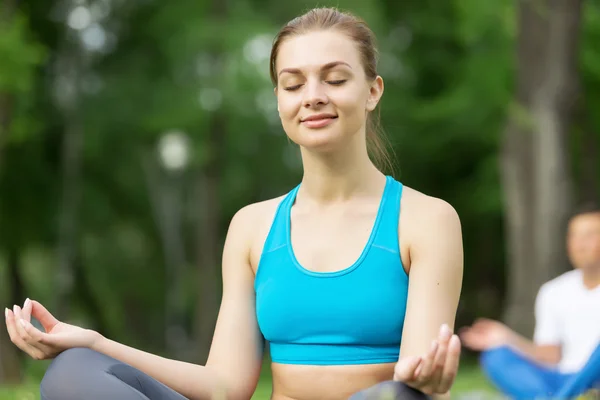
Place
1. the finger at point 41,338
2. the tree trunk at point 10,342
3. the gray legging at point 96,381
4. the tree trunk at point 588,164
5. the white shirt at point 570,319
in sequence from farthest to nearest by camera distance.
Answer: the tree trunk at point 588,164 → the tree trunk at point 10,342 → the white shirt at point 570,319 → the finger at point 41,338 → the gray legging at point 96,381

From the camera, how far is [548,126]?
44.8ft

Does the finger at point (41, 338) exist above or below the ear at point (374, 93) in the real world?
below

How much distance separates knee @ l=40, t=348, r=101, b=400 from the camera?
2.94 meters

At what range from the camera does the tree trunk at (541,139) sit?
1370 centimetres

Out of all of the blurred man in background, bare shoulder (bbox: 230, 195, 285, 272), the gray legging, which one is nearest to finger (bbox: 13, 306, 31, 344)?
the gray legging

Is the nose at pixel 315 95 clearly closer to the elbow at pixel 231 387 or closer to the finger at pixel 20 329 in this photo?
the elbow at pixel 231 387

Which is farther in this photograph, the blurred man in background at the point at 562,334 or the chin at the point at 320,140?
the blurred man in background at the point at 562,334

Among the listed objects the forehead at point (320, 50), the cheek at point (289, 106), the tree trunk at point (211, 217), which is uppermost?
the forehead at point (320, 50)

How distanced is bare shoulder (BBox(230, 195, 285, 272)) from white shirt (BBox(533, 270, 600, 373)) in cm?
376

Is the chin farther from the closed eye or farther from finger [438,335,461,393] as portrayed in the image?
finger [438,335,461,393]

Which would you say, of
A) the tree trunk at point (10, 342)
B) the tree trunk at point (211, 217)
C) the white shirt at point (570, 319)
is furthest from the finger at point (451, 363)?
the tree trunk at point (211, 217)

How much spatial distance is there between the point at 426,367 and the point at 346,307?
1.73ft

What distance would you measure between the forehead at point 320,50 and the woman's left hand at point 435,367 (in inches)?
41.4

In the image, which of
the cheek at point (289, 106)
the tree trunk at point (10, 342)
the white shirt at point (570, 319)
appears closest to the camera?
the cheek at point (289, 106)
